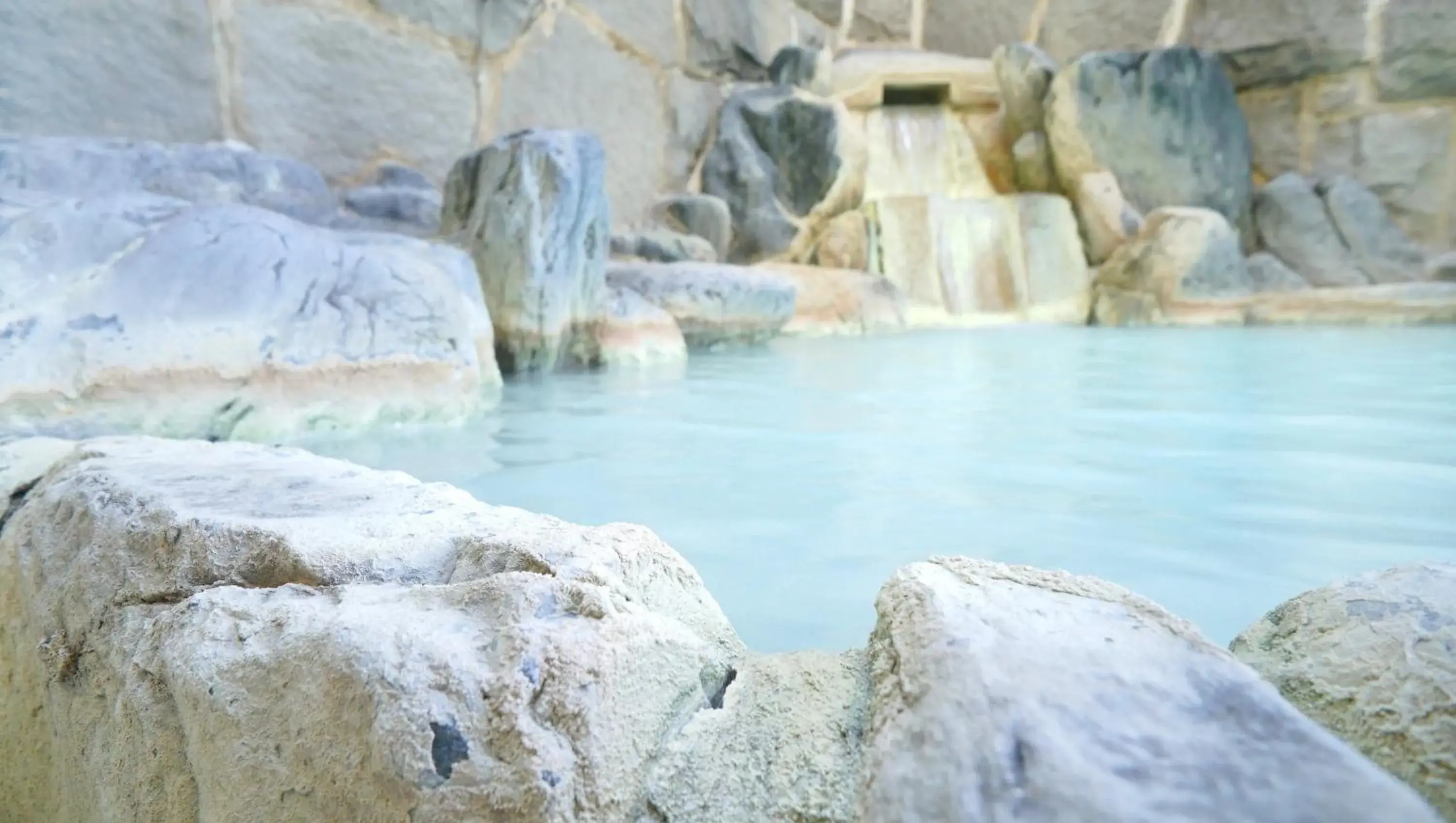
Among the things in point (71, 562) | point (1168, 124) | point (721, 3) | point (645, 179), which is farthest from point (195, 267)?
point (1168, 124)

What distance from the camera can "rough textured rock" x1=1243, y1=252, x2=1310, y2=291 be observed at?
820 centimetres

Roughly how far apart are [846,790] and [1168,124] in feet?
30.7

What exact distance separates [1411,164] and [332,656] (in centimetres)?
1071

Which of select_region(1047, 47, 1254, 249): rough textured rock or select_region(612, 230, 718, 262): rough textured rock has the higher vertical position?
select_region(1047, 47, 1254, 249): rough textured rock

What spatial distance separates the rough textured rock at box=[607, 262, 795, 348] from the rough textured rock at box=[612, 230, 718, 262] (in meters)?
0.73

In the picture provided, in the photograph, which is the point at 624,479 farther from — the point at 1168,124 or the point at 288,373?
the point at 1168,124

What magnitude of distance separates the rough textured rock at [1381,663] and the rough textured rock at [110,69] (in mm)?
5012

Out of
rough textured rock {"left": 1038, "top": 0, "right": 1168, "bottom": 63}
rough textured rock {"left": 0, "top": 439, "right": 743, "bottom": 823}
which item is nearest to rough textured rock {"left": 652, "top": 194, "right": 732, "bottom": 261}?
rough textured rock {"left": 1038, "top": 0, "right": 1168, "bottom": 63}

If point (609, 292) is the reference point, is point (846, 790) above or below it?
below

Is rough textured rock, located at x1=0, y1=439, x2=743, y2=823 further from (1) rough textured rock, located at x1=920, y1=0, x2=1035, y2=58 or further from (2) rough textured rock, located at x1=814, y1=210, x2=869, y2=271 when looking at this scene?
(1) rough textured rock, located at x1=920, y1=0, x2=1035, y2=58

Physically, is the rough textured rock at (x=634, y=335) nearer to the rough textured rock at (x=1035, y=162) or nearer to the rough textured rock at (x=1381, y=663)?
the rough textured rock at (x=1381, y=663)

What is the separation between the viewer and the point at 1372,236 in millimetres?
8422

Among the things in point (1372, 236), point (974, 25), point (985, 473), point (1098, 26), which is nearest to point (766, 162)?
point (974, 25)

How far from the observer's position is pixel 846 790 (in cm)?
65
